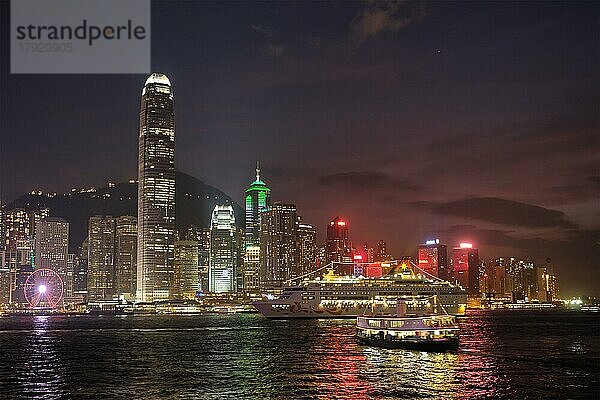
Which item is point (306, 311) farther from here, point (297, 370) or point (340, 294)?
point (297, 370)

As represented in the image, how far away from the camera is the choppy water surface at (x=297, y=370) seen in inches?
1868

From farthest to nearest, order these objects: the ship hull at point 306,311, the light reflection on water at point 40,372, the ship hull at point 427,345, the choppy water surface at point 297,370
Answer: the ship hull at point 306,311 < the ship hull at point 427,345 < the light reflection on water at point 40,372 < the choppy water surface at point 297,370

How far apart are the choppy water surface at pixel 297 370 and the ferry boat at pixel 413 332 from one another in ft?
7.45

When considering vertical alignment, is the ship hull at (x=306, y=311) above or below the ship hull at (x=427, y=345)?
below

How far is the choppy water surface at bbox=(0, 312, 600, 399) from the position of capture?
4744 cm

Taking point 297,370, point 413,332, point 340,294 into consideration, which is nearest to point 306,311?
point 340,294

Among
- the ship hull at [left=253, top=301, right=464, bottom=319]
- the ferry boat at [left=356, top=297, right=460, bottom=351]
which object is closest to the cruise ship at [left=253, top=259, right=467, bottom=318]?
the ship hull at [left=253, top=301, right=464, bottom=319]

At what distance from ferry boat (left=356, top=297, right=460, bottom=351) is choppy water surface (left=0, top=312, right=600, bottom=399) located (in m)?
2.27

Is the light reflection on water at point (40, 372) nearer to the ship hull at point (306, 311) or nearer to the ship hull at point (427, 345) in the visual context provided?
the ship hull at point (427, 345)

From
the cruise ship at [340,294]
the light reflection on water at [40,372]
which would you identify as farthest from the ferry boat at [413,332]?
the cruise ship at [340,294]

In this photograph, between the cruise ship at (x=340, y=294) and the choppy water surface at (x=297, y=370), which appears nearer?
the choppy water surface at (x=297, y=370)

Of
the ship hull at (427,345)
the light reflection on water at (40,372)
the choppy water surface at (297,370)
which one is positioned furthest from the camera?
the ship hull at (427,345)

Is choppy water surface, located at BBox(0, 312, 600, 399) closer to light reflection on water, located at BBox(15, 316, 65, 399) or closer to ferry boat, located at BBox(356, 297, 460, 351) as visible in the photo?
light reflection on water, located at BBox(15, 316, 65, 399)

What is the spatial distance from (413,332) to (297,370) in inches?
802
